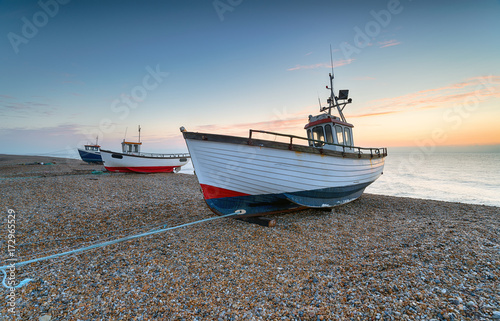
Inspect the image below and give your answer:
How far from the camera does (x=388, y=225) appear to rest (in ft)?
24.3

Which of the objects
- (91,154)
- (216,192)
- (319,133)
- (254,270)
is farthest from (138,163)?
(91,154)

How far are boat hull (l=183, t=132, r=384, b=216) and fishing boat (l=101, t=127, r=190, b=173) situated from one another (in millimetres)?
18068

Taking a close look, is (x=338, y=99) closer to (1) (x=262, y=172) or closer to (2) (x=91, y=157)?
(1) (x=262, y=172)

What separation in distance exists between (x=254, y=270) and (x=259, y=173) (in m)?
2.84

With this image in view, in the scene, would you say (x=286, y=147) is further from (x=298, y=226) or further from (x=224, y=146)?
(x=298, y=226)

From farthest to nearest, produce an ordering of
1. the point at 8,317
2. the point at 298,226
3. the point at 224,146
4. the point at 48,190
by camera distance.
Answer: the point at 48,190, the point at 298,226, the point at 224,146, the point at 8,317

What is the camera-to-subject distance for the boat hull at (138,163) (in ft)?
69.2

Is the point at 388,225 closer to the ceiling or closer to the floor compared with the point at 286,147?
closer to the floor

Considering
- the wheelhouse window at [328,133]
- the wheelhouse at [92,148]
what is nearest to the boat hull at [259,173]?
the wheelhouse window at [328,133]

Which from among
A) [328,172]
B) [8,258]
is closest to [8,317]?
[8,258]

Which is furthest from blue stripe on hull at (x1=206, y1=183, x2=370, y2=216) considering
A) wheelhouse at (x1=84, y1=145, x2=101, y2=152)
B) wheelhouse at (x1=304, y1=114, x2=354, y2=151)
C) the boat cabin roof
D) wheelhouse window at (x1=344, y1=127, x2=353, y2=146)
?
wheelhouse at (x1=84, y1=145, x2=101, y2=152)

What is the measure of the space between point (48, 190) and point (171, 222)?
9.43 meters

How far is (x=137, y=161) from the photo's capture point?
→ 22.2m

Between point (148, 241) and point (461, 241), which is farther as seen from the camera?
point (148, 241)
